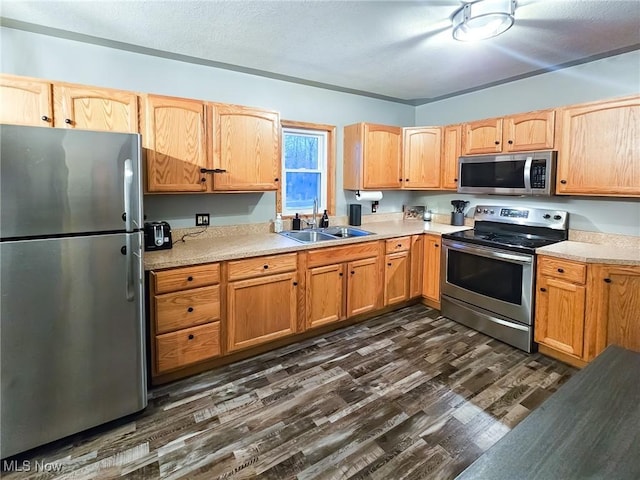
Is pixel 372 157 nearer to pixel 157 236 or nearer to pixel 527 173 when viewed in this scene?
pixel 527 173

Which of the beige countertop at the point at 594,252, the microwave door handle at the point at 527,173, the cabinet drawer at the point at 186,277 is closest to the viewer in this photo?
the cabinet drawer at the point at 186,277

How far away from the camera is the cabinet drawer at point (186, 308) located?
232 cm

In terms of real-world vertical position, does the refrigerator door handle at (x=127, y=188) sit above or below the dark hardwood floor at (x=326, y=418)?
above

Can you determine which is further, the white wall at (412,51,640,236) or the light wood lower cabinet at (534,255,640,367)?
the white wall at (412,51,640,236)

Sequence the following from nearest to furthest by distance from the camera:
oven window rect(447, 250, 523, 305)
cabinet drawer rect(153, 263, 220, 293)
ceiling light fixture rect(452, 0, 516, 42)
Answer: ceiling light fixture rect(452, 0, 516, 42)
cabinet drawer rect(153, 263, 220, 293)
oven window rect(447, 250, 523, 305)

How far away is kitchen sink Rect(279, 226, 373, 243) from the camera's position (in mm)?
3413

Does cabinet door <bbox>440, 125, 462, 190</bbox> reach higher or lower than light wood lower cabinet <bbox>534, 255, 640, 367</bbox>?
higher

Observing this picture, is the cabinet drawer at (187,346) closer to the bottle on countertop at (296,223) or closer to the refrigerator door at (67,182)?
the refrigerator door at (67,182)

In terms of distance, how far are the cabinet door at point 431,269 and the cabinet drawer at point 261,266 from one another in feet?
5.41

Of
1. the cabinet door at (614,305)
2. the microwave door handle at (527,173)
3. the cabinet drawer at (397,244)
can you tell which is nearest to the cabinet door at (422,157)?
the cabinet drawer at (397,244)

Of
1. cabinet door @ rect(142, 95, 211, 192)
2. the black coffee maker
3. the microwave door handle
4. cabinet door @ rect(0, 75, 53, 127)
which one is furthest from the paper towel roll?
cabinet door @ rect(0, 75, 53, 127)

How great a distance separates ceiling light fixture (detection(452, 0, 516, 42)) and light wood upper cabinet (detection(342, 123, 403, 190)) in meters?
1.52

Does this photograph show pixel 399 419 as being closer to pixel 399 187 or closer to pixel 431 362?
pixel 431 362

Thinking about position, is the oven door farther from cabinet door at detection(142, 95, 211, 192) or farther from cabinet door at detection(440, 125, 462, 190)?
cabinet door at detection(142, 95, 211, 192)
